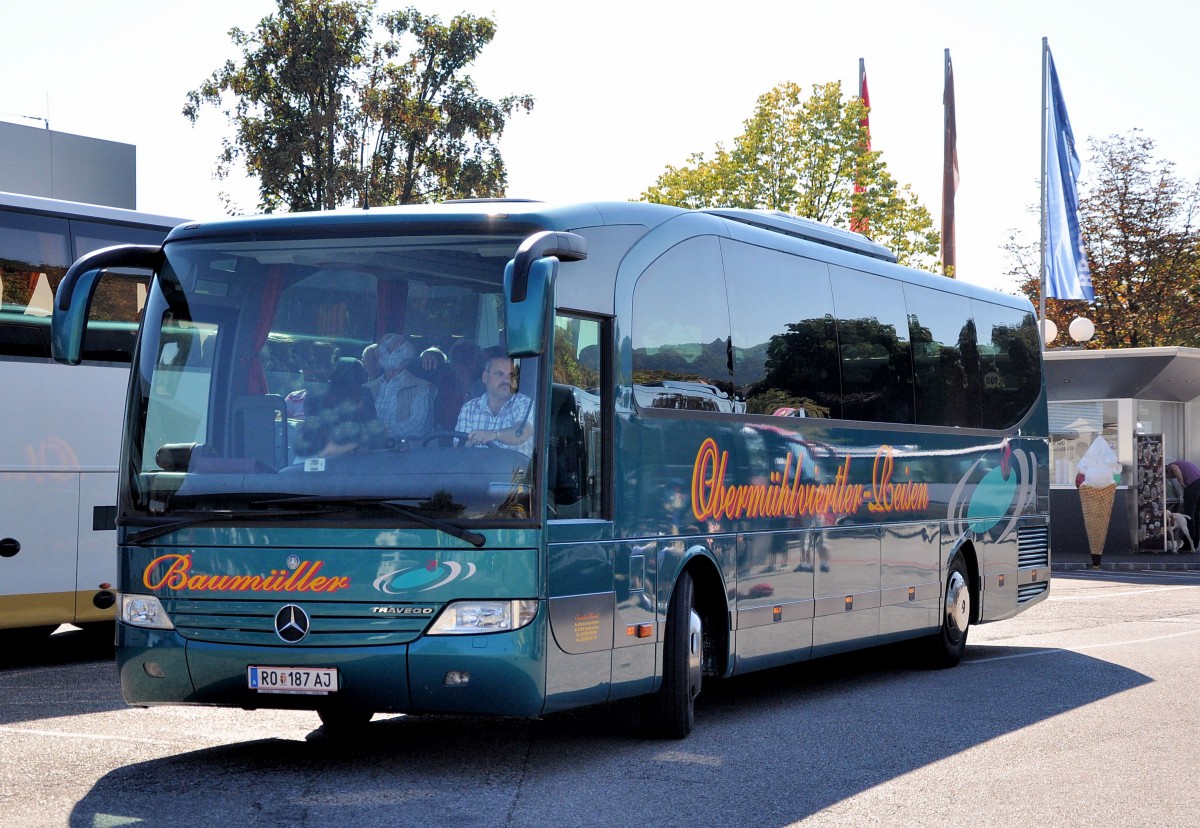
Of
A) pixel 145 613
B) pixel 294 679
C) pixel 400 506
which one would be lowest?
pixel 294 679

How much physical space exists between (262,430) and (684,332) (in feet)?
9.30

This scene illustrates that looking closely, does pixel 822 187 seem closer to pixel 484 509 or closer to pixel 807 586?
pixel 807 586

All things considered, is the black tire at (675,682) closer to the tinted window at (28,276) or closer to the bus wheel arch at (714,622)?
the bus wheel arch at (714,622)

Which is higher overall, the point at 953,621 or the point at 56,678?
the point at 953,621

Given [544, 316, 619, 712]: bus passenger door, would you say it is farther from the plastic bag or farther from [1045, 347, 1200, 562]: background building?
[1045, 347, 1200, 562]: background building

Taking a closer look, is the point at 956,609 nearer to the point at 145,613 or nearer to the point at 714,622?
the point at 714,622

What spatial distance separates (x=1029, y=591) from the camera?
52.8 feet

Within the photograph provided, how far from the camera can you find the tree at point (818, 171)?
134 ft

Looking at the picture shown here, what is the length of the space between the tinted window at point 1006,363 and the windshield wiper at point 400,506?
843 centimetres

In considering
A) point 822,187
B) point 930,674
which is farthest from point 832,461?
point 822,187

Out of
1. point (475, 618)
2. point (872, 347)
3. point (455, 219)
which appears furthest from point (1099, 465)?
point (475, 618)

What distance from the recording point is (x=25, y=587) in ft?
43.2

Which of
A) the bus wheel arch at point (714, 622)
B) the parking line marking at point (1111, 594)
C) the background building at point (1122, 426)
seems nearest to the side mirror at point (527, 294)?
the bus wheel arch at point (714, 622)

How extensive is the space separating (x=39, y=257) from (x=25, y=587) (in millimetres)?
2700
